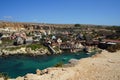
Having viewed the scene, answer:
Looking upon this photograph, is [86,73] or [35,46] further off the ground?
[86,73]

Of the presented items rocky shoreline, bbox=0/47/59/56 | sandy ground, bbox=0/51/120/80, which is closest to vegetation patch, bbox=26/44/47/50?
rocky shoreline, bbox=0/47/59/56

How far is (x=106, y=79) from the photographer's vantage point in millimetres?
18000

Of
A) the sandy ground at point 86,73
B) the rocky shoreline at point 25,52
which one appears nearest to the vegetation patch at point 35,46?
the rocky shoreline at point 25,52

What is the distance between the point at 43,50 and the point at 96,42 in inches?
961

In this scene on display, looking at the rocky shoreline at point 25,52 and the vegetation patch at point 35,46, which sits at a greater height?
the vegetation patch at point 35,46

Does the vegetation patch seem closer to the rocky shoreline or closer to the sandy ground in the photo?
the rocky shoreline

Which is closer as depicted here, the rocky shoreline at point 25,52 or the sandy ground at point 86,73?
the sandy ground at point 86,73

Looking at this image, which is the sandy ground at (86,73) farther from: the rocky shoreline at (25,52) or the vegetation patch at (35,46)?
the vegetation patch at (35,46)

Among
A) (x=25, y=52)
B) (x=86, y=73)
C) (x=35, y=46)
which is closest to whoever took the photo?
(x=86, y=73)

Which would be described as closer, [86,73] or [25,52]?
[86,73]

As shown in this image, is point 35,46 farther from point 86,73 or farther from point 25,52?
point 86,73

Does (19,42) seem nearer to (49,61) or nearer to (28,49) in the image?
(28,49)

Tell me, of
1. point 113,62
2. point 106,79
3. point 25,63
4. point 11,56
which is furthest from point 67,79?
point 11,56

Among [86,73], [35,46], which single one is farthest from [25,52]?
[86,73]
